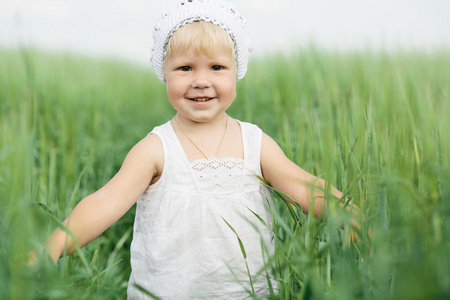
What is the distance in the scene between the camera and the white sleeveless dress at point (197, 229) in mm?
1417

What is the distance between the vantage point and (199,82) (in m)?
1.40

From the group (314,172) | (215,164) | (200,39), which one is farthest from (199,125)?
(314,172)

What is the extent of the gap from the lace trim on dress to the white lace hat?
0.33 m

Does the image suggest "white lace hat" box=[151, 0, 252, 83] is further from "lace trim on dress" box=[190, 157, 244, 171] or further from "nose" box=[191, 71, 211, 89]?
"lace trim on dress" box=[190, 157, 244, 171]

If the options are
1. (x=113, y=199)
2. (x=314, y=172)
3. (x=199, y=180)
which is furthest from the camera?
(x=314, y=172)

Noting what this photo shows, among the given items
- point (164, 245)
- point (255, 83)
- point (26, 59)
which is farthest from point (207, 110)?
point (255, 83)

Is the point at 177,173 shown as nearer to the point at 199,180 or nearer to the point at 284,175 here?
the point at 199,180

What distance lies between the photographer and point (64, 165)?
2.21m

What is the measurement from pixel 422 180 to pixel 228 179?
0.57 m

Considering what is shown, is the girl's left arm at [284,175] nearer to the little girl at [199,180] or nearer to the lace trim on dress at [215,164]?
the little girl at [199,180]

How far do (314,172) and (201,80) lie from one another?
62 cm

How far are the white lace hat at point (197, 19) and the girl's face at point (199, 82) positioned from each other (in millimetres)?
78

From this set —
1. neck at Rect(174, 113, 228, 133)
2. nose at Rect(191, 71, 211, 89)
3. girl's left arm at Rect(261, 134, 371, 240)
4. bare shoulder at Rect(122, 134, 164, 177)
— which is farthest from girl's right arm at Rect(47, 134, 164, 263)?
girl's left arm at Rect(261, 134, 371, 240)

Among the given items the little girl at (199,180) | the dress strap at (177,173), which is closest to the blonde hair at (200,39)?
the little girl at (199,180)
